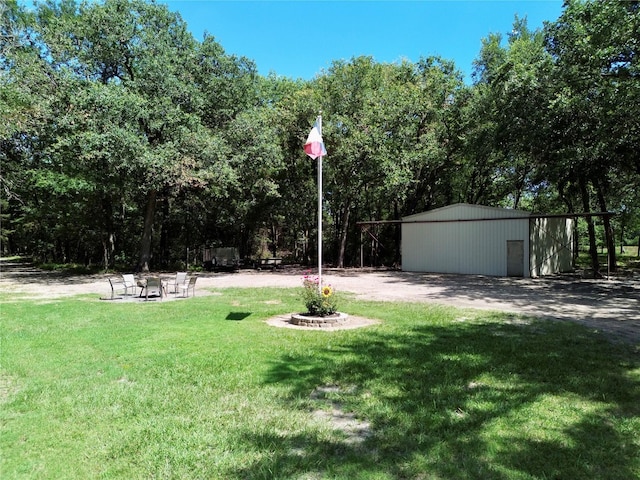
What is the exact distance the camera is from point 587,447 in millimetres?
3109

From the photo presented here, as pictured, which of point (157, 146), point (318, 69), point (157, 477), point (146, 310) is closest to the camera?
point (157, 477)

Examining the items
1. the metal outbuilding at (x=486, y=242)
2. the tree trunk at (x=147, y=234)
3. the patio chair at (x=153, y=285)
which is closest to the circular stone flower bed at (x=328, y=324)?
the patio chair at (x=153, y=285)

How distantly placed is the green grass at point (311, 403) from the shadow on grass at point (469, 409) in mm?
16

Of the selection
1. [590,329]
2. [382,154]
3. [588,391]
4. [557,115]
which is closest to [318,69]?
[382,154]

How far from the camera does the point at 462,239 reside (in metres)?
22.0

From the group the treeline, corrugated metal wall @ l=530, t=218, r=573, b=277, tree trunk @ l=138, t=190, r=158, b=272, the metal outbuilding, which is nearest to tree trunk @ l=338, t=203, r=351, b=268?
the treeline

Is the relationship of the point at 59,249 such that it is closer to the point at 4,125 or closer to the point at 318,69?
the point at 4,125

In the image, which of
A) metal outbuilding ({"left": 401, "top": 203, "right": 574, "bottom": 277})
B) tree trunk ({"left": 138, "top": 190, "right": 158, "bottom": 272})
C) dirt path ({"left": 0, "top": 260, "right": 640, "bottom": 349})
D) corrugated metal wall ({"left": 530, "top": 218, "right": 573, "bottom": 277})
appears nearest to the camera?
dirt path ({"left": 0, "top": 260, "right": 640, "bottom": 349})

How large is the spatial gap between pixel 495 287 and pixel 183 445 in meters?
14.3

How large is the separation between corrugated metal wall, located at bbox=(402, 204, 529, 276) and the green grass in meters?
13.9

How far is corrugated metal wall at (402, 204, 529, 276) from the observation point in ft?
67.1

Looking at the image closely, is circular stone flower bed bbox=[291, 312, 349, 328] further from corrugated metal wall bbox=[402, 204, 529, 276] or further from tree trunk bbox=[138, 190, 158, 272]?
tree trunk bbox=[138, 190, 158, 272]

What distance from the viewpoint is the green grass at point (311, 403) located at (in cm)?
287

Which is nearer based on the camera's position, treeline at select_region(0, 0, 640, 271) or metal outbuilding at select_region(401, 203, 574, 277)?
treeline at select_region(0, 0, 640, 271)
